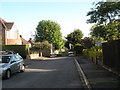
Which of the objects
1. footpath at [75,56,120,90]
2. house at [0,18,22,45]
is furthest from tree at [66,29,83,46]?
footpath at [75,56,120,90]

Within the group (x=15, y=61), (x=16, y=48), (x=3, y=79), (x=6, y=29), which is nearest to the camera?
(x=3, y=79)

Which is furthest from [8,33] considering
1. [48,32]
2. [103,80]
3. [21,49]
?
[103,80]

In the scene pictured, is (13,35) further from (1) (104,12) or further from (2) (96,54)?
(1) (104,12)

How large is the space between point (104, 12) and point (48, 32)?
187 ft

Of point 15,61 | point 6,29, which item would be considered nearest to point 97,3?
point 15,61

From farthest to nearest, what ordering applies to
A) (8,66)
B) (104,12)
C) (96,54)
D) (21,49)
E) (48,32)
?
(48,32) < (21,49) < (96,54) < (104,12) < (8,66)

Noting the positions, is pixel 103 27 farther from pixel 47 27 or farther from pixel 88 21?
pixel 47 27

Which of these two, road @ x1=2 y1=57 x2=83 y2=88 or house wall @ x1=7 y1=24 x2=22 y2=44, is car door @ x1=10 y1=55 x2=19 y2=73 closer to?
road @ x1=2 y1=57 x2=83 y2=88

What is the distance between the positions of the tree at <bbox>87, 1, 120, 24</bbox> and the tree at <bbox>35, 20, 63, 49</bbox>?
5463 centimetres

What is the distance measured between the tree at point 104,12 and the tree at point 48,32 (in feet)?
179

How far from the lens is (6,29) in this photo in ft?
148

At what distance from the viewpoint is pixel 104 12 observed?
59.7 ft

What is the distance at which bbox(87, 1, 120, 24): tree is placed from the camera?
16.9m

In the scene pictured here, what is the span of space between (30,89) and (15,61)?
5.86 meters
